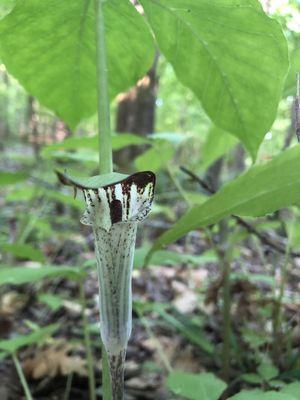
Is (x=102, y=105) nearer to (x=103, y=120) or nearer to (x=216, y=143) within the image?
(x=103, y=120)

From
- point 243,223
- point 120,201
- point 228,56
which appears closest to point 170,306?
point 243,223

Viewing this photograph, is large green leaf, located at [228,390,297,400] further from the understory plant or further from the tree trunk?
the tree trunk

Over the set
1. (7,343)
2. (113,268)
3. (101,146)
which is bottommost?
(7,343)

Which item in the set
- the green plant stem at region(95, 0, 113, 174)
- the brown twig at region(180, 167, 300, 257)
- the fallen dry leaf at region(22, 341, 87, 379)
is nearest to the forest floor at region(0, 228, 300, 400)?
the fallen dry leaf at region(22, 341, 87, 379)

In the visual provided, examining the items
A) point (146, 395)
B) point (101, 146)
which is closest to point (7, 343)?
point (146, 395)

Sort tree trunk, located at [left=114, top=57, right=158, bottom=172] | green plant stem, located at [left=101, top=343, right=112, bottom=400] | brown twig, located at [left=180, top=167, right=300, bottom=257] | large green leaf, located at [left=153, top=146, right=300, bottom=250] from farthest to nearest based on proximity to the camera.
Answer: tree trunk, located at [left=114, top=57, right=158, bottom=172] → brown twig, located at [left=180, top=167, right=300, bottom=257] → green plant stem, located at [left=101, top=343, right=112, bottom=400] → large green leaf, located at [left=153, top=146, right=300, bottom=250]

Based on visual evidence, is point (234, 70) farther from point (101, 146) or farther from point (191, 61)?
point (101, 146)
